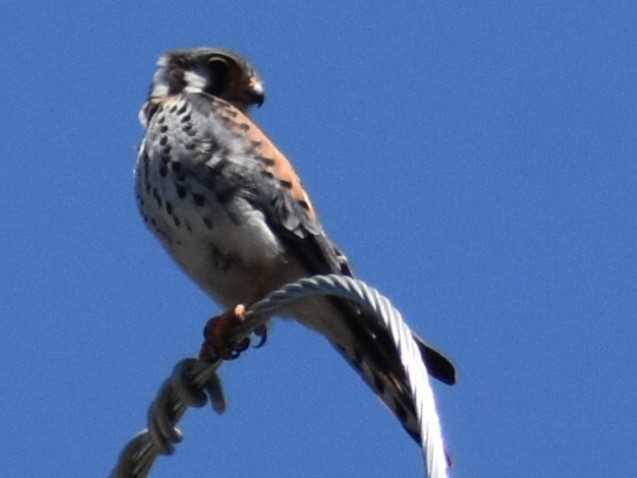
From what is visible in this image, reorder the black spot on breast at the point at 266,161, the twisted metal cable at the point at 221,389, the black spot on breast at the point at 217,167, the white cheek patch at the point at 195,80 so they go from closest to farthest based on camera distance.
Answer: the twisted metal cable at the point at 221,389, the black spot on breast at the point at 217,167, the black spot on breast at the point at 266,161, the white cheek patch at the point at 195,80

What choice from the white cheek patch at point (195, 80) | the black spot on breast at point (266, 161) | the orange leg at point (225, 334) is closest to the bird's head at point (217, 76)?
the white cheek patch at point (195, 80)

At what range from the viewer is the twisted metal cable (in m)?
3.29

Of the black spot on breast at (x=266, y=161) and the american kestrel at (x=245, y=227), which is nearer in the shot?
the american kestrel at (x=245, y=227)

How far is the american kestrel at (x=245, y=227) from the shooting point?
6031 mm

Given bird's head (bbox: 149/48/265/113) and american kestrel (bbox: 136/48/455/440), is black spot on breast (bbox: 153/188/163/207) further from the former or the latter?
bird's head (bbox: 149/48/265/113)

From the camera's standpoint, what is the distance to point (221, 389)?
15.3ft

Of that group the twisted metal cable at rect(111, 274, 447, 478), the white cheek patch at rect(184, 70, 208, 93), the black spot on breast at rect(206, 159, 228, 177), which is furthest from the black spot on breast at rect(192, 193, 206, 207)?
the white cheek patch at rect(184, 70, 208, 93)

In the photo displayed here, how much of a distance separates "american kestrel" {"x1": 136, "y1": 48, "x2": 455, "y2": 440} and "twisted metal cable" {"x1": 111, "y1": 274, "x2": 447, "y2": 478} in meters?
0.94

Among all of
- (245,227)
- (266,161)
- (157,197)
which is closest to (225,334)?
(245,227)

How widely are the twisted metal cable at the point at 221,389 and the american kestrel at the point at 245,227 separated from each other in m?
0.94

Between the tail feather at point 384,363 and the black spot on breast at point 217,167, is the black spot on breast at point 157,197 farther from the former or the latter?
the tail feather at point 384,363

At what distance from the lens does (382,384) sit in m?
5.86

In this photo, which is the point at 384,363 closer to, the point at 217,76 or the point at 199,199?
the point at 199,199

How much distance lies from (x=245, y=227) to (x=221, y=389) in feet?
4.83
